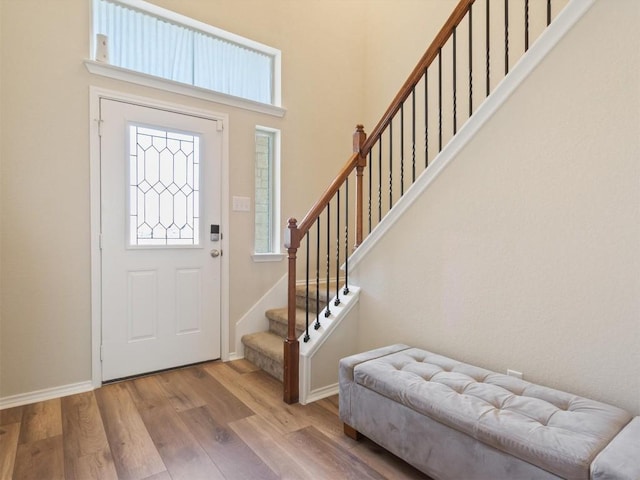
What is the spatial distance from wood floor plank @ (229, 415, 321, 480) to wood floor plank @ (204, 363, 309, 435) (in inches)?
2.5

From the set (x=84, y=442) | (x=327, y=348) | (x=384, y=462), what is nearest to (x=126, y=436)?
(x=84, y=442)

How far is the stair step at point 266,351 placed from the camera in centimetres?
271

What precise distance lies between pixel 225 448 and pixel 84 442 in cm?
75

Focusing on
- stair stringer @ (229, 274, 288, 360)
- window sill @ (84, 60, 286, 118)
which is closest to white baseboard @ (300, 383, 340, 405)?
stair stringer @ (229, 274, 288, 360)

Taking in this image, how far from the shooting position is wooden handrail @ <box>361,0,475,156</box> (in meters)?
1.96

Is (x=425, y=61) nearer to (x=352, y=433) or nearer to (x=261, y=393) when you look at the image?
(x=352, y=433)

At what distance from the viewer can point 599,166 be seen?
1491 mm

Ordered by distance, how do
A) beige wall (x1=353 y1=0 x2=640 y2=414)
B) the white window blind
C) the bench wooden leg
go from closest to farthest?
beige wall (x1=353 y1=0 x2=640 y2=414)
the bench wooden leg
the white window blind

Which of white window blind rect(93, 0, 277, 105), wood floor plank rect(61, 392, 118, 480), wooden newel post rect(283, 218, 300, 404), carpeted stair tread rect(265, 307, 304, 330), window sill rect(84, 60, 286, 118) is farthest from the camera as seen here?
carpeted stair tread rect(265, 307, 304, 330)

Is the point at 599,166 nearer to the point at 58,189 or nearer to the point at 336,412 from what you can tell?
the point at 336,412

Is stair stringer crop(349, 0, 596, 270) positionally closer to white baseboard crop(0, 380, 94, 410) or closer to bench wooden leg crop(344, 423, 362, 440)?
bench wooden leg crop(344, 423, 362, 440)

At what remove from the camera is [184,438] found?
1.93 m

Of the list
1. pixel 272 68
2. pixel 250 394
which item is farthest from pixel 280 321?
pixel 272 68

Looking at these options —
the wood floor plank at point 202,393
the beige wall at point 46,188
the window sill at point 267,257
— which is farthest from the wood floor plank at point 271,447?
the window sill at point 267,257
